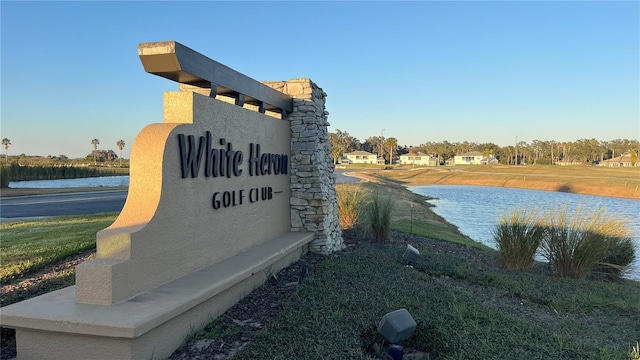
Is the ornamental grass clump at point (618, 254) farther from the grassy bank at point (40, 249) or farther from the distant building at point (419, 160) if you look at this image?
the distant building at point (419, 160)

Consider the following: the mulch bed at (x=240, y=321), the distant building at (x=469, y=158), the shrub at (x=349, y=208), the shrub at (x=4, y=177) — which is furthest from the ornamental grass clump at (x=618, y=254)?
the distant building at (x=469, y=158)

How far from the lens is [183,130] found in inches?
183

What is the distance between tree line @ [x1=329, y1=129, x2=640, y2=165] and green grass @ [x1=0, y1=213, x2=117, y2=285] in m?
92.7

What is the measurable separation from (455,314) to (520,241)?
4.19 metres

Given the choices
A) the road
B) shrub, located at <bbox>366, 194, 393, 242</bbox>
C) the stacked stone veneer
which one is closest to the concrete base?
the stacked stone veneer

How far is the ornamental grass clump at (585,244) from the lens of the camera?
7.75 m

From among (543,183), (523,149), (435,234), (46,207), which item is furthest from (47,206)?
(523,149)

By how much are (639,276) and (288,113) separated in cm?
887

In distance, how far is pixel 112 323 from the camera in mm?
3277

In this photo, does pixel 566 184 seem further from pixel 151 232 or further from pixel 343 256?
pixel 151 232

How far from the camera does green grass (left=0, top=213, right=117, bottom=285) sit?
640 centimetres

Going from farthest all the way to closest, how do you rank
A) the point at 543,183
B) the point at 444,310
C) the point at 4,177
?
the point at 543,183, the point at 4,177, the point at 444,310

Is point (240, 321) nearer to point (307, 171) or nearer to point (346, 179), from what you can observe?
point (307, 171)

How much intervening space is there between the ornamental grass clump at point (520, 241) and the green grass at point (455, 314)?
1.57ft
